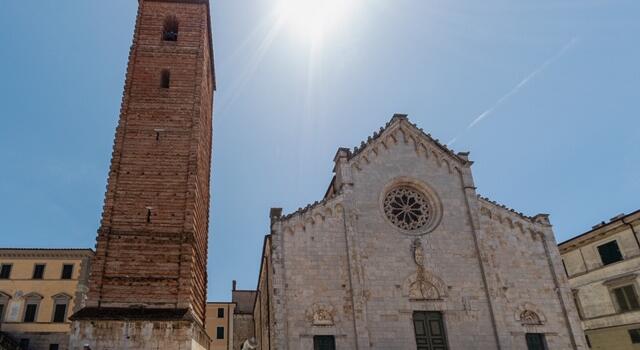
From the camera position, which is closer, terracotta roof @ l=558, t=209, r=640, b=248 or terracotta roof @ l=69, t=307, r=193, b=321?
terracotta roof @ l=69, t=307, r=193, b=321

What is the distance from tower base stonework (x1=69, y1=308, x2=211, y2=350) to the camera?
49.2 ft

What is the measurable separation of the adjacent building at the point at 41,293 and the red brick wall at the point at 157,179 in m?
20.0

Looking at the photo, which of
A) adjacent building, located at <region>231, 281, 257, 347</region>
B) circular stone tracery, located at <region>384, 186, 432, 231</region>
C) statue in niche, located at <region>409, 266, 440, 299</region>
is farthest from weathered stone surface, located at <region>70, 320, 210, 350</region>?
adjacent building, located at <region>231, 281, 257, 347</region>

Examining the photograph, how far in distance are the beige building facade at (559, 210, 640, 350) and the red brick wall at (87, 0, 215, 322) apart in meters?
24.5

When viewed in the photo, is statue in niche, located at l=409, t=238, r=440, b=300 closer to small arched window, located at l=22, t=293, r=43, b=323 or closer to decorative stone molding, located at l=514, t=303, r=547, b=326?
decorative stone molding, located at l=514, t=303, r=547, b=326

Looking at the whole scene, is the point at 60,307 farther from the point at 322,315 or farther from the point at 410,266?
the point at 410,266

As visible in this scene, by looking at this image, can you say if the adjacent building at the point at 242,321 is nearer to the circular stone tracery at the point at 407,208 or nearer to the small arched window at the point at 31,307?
the small arched window at the point at 31,307

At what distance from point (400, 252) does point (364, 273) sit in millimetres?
2123

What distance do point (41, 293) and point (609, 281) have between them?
138 ft

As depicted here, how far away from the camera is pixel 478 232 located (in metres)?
21.6

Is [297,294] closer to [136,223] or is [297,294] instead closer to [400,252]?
[400,252]

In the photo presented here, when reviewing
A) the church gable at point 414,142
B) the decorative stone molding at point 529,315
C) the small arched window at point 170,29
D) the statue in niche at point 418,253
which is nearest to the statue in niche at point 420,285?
the statue in niche at point 418,253

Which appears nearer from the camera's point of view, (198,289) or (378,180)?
(198,289)

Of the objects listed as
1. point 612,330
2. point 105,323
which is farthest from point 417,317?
point 612,330
